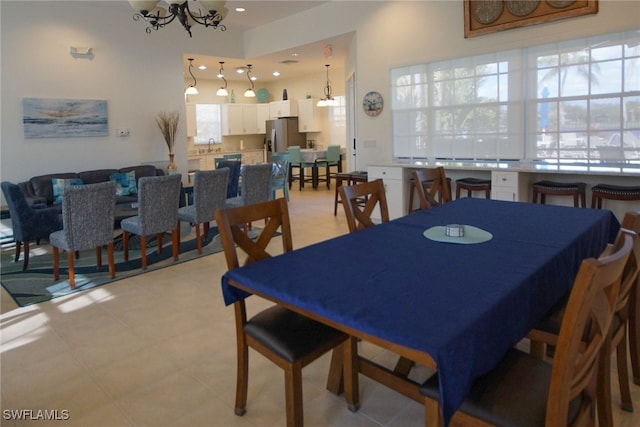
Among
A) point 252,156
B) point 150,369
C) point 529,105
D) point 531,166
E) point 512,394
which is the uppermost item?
point 529,105

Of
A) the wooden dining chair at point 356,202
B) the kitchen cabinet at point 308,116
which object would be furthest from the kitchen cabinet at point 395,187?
the kitchen cabinet at point 308,116

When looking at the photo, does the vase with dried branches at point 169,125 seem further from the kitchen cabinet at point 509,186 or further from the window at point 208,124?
the kitchen cabinet at point 509,186

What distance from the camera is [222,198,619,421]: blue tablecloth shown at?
1311mm

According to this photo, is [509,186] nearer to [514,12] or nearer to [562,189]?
[562,189]

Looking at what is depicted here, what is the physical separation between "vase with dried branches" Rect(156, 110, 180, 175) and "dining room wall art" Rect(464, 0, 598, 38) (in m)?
4.68

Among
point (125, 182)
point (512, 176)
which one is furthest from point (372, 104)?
point (125, 182)

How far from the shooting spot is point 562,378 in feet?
4.09

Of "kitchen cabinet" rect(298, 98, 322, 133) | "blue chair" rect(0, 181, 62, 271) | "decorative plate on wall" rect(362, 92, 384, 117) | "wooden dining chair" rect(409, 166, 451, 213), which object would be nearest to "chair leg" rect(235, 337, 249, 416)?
"wooden dining chair" rect(409, 166, 451, 213)

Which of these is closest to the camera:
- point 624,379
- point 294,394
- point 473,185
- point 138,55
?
point 294,394

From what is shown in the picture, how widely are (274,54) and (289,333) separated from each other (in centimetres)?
725

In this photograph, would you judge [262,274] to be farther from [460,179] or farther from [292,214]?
[292,214]

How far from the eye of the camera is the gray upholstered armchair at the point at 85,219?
12.9 ft

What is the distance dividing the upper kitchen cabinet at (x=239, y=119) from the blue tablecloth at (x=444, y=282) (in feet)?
32.5

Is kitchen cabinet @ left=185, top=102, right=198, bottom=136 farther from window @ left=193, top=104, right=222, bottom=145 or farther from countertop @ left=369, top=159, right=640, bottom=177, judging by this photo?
countertop @ left=369, top=159, right=640, bottom=177
